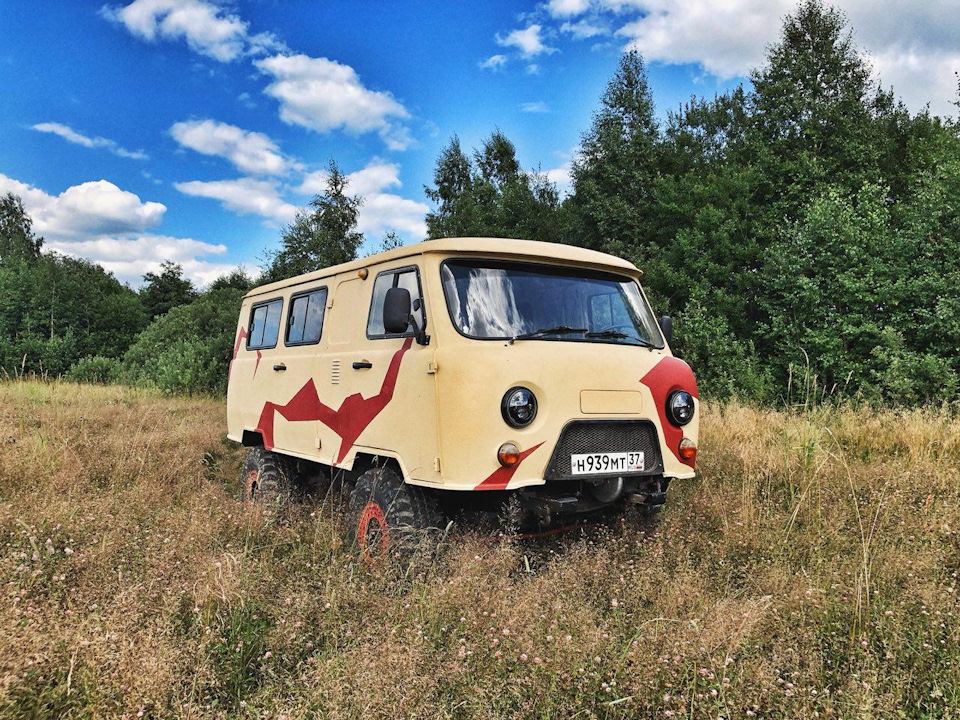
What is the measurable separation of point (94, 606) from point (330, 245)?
124 ft

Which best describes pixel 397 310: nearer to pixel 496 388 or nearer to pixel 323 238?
pixel 496 388

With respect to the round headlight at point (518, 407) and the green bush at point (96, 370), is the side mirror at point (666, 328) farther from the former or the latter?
the green bush at point (96, 370)

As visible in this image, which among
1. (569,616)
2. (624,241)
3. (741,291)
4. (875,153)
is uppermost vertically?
(875,153)

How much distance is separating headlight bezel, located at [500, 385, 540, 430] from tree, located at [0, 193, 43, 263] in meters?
61.1

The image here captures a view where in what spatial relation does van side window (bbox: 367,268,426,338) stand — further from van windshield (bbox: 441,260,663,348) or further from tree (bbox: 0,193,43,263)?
tree (bbox: 0,193,43,263)

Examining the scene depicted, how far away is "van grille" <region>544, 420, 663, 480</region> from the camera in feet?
14.3

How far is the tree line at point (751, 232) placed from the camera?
18384 millimetres

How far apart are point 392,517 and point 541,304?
1809 millimetres

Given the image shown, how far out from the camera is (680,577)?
168 inches

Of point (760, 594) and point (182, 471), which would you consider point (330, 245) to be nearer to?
point (182, 471)

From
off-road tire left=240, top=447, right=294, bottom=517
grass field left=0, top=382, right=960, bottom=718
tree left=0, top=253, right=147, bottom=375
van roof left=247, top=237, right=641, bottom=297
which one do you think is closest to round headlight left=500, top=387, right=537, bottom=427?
grass field left=0, top=382, right=960, bottom=718

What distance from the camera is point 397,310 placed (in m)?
4.37

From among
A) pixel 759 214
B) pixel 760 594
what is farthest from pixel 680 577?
pixel 759 214

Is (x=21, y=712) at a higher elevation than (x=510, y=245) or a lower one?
lower
